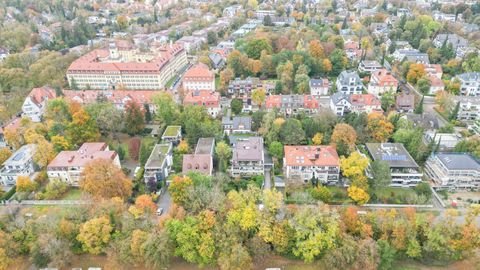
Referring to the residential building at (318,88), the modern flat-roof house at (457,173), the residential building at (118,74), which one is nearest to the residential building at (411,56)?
the residential building at (318,88)

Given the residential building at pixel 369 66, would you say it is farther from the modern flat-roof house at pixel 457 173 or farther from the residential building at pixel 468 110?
the modern flat-roof house at pixel 457 173

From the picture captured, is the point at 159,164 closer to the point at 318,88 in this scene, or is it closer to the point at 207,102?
the point at 207,102

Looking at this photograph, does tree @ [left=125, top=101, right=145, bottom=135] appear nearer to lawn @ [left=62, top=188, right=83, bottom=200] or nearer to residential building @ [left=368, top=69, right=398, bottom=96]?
lawn @ [left=62, top=188, right=83, bottom=200]

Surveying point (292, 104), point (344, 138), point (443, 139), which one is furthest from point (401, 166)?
point (292, 104)

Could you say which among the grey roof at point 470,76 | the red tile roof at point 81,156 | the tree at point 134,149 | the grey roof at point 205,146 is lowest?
the tree at point 134,149

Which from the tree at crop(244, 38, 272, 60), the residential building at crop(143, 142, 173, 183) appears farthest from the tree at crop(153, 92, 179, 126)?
the tree at crop(244, 38, 272, 60)

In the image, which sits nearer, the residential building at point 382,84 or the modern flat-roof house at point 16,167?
the modern flat-roof house at point 16,167

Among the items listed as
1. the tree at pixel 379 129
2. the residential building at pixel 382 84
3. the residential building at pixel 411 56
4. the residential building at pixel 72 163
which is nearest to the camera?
the residential building at pixel 72 163
